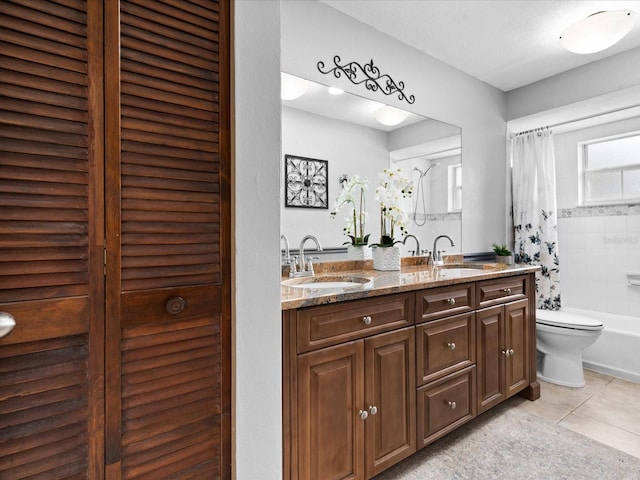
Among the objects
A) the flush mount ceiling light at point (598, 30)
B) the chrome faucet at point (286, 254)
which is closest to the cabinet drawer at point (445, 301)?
the chrome faucet at point (286, 254)

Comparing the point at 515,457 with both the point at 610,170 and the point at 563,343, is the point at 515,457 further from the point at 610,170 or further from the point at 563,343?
the point at 610,170

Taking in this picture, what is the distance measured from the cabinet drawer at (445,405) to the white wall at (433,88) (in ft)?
4.22

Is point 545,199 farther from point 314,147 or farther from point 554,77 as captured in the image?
point 314,147

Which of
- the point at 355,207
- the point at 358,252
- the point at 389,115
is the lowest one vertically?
the point at 358,252

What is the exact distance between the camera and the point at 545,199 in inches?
121

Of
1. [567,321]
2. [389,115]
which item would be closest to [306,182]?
[389,115]

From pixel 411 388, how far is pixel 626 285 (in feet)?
9.57

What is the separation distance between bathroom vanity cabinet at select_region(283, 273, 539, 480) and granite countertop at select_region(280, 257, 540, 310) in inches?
1.6

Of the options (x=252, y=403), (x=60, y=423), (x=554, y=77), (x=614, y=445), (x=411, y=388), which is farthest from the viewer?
(x=554, y=77)

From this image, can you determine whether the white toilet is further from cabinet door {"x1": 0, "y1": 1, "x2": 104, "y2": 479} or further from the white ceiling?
cabinet door {"x1": 0, "y1": 1, "x2": 104, "y2": 479}

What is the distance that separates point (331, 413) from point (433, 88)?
2.32 metres

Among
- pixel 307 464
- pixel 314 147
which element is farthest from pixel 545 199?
pixel 307 464

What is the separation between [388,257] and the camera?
214 cm

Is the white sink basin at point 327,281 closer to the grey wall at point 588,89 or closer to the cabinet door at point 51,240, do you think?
the cabinet door at point 51,240
